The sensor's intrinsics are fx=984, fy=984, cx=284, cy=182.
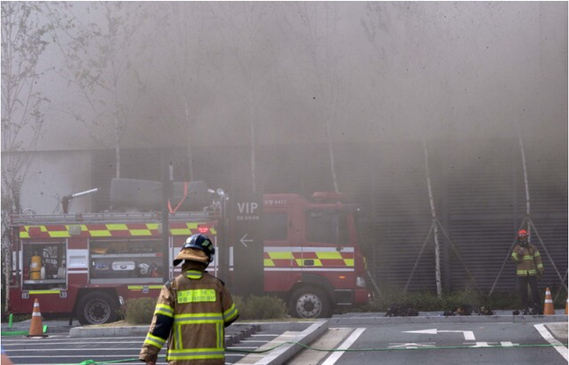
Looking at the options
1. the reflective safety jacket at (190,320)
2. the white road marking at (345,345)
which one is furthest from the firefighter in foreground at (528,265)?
the reflective safety jacket at (190,320)

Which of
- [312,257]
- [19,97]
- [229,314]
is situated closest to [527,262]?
[312,257]

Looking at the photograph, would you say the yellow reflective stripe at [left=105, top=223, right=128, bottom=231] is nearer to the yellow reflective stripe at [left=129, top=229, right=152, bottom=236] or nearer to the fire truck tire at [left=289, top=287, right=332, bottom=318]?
the yellow reflective stripe at [left=129, top=229, right=152, bottom=236]

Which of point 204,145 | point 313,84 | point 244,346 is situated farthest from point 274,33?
Result: point 244,346

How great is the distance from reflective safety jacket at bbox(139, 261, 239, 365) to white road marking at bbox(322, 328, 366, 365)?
12.1 ft

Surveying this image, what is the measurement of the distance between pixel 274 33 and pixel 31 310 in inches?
226

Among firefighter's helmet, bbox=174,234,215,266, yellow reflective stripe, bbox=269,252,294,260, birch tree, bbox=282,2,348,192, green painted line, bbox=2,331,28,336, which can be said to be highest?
birch tree, bbox=282,2,348,192

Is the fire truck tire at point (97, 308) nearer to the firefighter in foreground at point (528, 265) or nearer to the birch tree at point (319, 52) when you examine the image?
the birch tree at point (319, 52)

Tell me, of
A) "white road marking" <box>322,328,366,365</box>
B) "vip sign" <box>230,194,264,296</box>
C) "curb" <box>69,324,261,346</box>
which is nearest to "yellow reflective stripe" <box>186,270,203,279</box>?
"white road marking" <box>322,328,366,365</box>

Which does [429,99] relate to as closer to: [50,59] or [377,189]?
[377,189]

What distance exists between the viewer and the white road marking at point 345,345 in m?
8.95

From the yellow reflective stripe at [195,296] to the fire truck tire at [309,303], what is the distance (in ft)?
31.1

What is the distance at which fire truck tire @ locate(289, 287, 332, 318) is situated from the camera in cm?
1467

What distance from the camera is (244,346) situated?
997 cm

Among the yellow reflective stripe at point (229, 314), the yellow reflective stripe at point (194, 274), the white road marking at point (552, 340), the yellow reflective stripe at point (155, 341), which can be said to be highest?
the yellow reflective stripe at point (194, 274)
